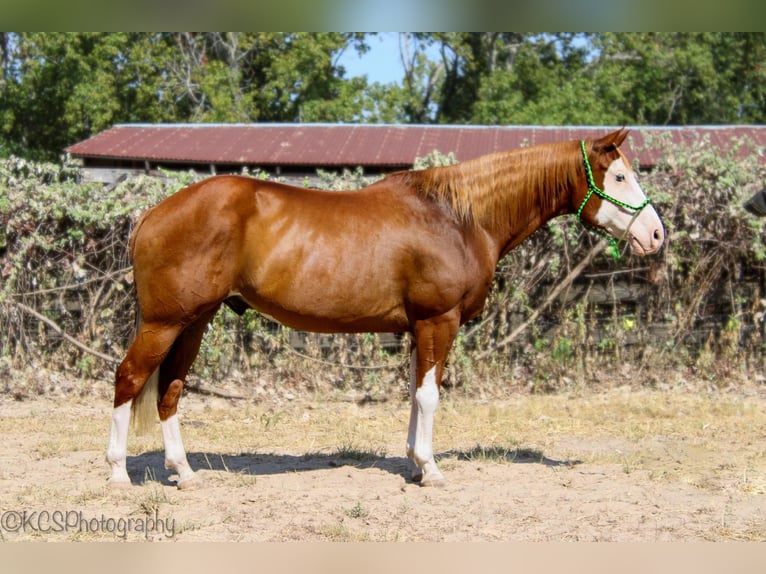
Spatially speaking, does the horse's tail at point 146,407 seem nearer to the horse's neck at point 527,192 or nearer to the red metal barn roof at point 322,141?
the horse's neck at point 527,192

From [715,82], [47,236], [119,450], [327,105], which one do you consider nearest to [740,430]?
[119,450]

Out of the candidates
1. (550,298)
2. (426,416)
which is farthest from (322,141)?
(426,416)

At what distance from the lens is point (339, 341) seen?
8.16m

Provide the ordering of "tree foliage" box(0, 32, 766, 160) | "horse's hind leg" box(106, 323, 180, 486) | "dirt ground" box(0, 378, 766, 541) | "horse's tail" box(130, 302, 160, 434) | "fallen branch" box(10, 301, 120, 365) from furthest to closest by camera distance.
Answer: "tree foliage" box(0, 32, 766, 160) → "fallen branch" box(10, 301, 120, 365) → "horse's tail" box(130, 302, 160, 434) → "horse's hind leg" box(106, 323, 180, 486) → "dirt ground" box(0, 378, 766, 541)

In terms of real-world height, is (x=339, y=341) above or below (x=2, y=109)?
below

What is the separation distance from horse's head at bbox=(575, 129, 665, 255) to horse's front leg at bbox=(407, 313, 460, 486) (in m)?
1.16

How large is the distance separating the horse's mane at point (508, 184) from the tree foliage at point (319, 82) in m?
20.7

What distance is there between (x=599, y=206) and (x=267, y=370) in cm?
422

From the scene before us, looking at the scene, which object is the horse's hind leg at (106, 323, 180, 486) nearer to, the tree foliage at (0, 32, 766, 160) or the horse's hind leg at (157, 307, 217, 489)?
the horse's hind leg at (157, 307, 217, 489)

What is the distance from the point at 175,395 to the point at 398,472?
1.58 metres

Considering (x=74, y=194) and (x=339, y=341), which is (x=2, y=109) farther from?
(x=339, y=341)

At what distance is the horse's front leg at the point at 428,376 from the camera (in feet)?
16.4

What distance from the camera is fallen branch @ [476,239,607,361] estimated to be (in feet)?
26.6

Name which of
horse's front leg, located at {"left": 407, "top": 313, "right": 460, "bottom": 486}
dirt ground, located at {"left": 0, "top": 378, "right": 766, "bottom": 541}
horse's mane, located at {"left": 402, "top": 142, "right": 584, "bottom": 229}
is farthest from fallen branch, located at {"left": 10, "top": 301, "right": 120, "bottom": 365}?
horse's mane, located at {"left": 402, "top": 142, "right": 584, "bottom": 229}
